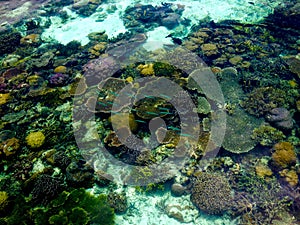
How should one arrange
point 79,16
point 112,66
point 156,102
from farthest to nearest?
point 79,16 → point 112,66 → point 156,102

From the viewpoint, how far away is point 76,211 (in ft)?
16.1

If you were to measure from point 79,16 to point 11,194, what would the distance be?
11.8 m

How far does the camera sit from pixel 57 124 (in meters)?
7.64

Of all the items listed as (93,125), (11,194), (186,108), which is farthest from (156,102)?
(11,194)

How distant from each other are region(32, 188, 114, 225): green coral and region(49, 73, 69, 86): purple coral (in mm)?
4988

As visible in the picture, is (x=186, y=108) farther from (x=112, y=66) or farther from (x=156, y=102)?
(x=112, y=66)

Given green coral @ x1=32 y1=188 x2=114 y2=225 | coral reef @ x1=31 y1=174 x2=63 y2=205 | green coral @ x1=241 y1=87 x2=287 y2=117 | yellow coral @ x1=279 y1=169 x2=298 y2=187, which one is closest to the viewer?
green coral @ x1=32 y1=188 x2=114 y2=225

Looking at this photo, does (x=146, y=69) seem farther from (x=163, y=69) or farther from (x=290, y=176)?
(x=290, y=176)

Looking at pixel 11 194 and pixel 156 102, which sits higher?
pixel 156 102

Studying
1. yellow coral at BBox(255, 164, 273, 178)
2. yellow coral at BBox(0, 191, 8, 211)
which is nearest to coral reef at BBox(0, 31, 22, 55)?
yellow coral at BBox(0, 191, 8, 211)

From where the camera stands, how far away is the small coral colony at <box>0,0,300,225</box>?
5.83m

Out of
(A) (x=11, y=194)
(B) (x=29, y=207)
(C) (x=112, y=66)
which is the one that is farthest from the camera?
(C) (x=112, y=66)

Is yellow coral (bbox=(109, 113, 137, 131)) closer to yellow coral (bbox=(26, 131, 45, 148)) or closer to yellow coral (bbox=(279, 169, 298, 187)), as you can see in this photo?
yellow coral (bbox=(26, 131, 45, 148))

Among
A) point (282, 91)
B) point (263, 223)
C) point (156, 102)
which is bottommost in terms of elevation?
point (263, 223)
